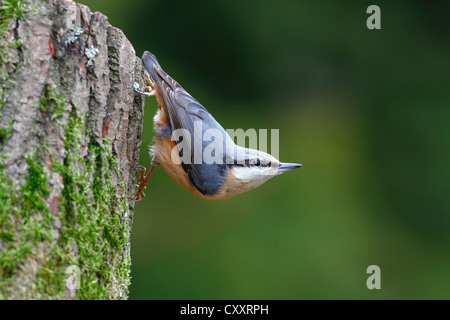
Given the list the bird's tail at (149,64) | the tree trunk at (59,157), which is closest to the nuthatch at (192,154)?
the bird's tail at (149,64)

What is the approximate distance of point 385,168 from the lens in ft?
15.4

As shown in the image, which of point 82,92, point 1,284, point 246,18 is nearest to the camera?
point 1,284

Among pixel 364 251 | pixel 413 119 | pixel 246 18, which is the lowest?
pixel 364 251

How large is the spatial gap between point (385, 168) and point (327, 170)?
1.88 feet

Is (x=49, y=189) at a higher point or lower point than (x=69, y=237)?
higher

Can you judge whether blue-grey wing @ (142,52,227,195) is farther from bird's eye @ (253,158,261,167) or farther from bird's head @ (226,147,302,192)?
bird's eye @ (253,158,261,167)

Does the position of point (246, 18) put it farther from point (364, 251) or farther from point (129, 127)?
point (129, 127)

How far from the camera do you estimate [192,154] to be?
114 inches

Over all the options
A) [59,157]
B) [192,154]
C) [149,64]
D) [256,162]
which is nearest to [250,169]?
[256,162]

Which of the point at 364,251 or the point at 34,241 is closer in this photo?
the point at 34,241

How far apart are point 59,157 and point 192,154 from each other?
1.19m

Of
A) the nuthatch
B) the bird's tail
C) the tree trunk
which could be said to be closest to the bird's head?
the nuthatch

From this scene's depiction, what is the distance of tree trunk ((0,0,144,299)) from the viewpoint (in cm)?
166
